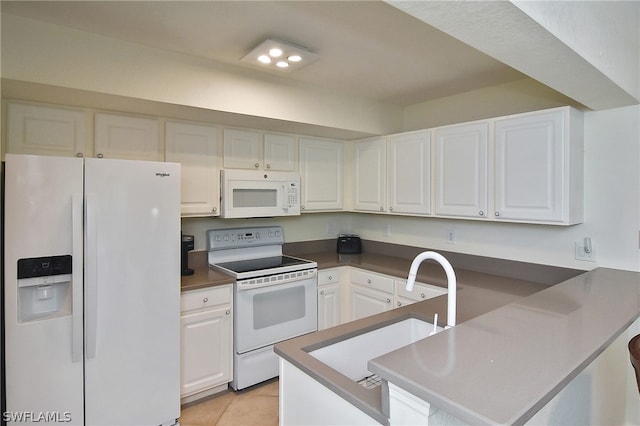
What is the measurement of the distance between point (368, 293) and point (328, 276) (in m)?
0.38

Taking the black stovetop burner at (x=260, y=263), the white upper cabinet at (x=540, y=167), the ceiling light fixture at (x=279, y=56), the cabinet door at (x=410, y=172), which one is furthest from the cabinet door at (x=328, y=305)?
the ceiling light fixture at (x=279, y=56)

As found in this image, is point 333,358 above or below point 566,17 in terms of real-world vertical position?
below

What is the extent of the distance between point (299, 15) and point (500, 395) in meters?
1.74

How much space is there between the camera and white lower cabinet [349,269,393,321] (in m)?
2.86

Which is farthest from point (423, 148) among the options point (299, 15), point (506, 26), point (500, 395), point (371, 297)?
point (500, 395)

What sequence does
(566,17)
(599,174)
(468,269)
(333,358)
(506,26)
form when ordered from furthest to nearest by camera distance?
1. (468,269)
2. (599,174)
3. (333,358)
4. (566,17)
5. (506,26)

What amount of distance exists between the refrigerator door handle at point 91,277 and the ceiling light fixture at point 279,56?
1.21 m

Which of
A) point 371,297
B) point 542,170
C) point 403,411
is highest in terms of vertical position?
point 542,170

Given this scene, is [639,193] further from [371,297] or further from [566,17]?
[371,297]

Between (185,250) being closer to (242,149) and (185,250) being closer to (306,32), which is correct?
(242,149)

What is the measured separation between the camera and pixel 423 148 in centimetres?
288

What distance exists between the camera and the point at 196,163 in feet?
8.65

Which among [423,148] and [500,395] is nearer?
[500,395]

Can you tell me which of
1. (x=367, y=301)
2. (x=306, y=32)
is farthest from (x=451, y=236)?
(x=306, y=32)
